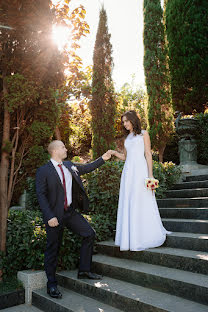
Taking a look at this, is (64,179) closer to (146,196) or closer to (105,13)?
(146,196)

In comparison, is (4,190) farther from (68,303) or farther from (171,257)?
(171,257)

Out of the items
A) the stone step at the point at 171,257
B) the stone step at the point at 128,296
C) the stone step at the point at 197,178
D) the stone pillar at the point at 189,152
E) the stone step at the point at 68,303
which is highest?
the stone pillar at the point at 189,152

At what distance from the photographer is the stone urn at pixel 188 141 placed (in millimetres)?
8539

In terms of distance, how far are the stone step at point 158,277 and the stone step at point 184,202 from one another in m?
1.93

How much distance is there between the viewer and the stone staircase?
280cm

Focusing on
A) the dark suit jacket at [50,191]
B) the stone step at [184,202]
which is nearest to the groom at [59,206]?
the dark suit jacket at [50,191]

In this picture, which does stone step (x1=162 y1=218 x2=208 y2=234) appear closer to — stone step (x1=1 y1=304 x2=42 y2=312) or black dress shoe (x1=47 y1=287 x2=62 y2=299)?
black dress shoe (x1=47 y1=287 x2=62 y2=299)

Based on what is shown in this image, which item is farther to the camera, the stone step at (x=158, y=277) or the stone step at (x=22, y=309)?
the stone step at (x=22, y=309)

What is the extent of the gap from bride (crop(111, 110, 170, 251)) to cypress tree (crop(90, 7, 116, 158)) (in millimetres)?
6025

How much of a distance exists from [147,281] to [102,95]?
8277 mm

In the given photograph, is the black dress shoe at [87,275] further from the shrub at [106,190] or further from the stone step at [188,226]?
the shrub at [106,190]

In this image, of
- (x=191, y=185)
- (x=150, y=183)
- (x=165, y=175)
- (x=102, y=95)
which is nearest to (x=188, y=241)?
(x=150, y=183)

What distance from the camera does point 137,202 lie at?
152 inches

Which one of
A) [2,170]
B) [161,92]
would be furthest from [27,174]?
[161,92]
